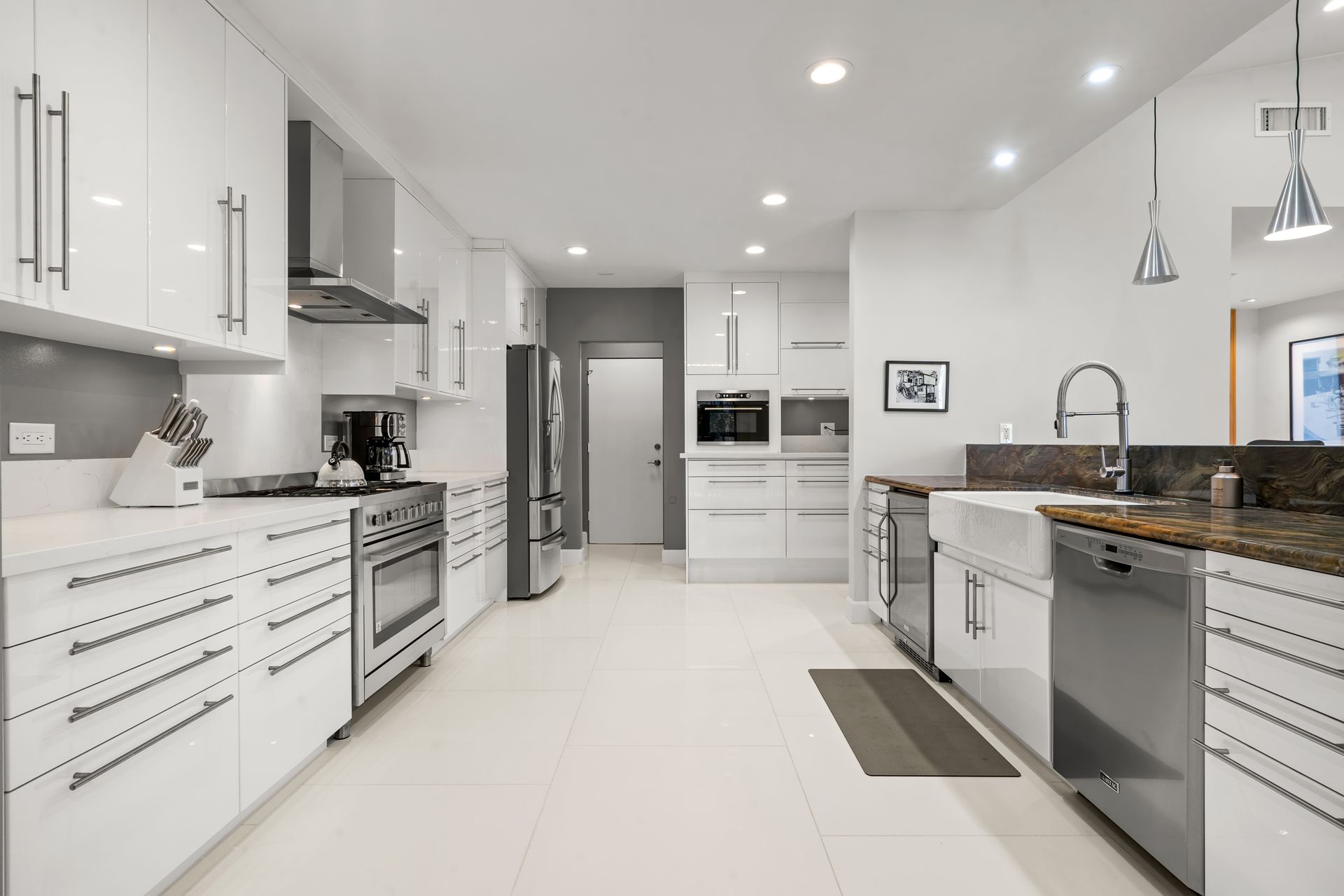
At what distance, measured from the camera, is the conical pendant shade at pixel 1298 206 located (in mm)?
2180

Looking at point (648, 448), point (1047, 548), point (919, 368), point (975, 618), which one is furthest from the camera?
point (648, 448)

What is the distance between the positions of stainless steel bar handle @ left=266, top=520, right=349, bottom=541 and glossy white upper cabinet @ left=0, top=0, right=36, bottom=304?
31.6 inches

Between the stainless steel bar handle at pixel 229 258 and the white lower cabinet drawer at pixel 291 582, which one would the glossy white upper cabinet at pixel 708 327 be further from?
the stainless steel bar handle at pixel 229 258

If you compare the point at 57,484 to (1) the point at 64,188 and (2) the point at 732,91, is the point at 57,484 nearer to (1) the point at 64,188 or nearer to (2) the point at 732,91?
(1) the point at 64,188

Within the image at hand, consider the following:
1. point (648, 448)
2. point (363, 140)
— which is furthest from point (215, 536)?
point (648, 448)

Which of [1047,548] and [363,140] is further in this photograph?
[363,140]

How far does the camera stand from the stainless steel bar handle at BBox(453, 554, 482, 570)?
357 cm

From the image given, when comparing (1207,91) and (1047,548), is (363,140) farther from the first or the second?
(1207,91)

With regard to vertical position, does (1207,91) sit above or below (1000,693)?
above

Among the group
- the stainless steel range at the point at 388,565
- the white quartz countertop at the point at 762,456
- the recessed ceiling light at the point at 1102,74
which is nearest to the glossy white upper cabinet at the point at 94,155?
the stainless steel range at the point at 388,565

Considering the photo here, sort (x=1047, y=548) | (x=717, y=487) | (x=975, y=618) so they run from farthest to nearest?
1. (x=717, y=487)
2. (x=975, y=618)
3. (x=1047, y=548)

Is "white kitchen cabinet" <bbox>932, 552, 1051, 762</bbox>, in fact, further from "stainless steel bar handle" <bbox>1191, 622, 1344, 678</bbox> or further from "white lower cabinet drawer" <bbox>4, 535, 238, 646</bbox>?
"white lower cabinet drawer" <bbox>4, 535, 238, 646</bbox>

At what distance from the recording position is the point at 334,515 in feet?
7.30

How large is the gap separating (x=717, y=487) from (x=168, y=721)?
4007 millimetres
